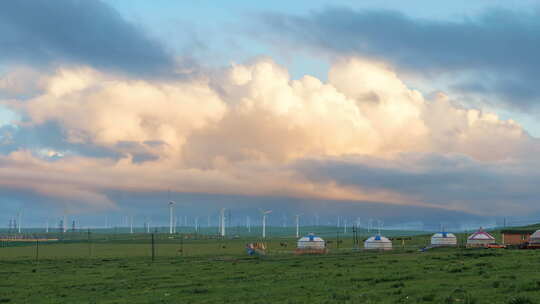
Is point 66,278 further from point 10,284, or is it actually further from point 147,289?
point 147,289

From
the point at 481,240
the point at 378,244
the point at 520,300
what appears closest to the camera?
the point at 520,300

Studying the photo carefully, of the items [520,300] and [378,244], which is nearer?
[520,300]

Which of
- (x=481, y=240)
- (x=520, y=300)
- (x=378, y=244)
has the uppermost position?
(x=520, y=300)

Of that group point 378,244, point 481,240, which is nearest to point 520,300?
point 378,244

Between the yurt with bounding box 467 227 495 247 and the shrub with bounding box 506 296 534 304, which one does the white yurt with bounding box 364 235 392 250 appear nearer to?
the yurt with bounding box 467 227 495 247

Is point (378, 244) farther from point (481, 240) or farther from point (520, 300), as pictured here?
point (520, 300)

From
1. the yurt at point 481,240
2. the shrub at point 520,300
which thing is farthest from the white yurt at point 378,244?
the shrub at point 520,300

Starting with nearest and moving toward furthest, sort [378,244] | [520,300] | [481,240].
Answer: [520,300] < [481,240] < [378,244]

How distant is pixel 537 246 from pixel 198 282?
87.9m

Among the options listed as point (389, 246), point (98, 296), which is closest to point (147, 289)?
point (98, 296)

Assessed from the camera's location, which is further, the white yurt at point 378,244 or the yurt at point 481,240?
the white yurt at point 378,244

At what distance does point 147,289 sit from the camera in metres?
65.6

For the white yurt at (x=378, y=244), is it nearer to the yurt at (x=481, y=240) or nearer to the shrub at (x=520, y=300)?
the yurt at (x=481, y=240)

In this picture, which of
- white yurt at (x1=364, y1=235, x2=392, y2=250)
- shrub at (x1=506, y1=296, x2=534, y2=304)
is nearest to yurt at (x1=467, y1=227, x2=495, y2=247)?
white yurt at (x1=364, y1=235, x2=392, y2=250)
